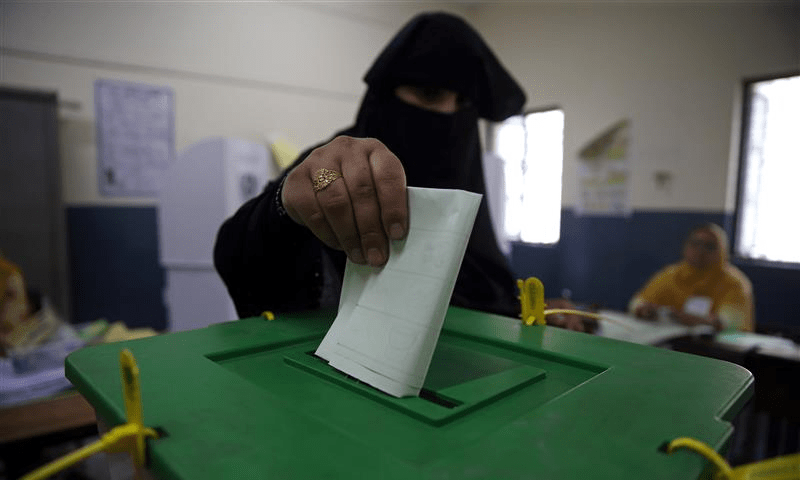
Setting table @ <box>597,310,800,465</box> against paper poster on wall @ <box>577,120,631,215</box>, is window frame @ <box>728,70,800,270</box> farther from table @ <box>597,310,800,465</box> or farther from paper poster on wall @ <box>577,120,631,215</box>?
table @ <box>597,310,800,465</box>

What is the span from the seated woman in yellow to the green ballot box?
2479 millimetres

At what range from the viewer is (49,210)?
2.92m

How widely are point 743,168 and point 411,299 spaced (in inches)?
157

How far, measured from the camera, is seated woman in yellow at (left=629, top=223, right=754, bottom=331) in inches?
113

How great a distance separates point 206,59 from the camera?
11.9ft

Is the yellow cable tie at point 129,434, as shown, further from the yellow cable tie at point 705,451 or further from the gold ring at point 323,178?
the yellow cable tie at point 705,451

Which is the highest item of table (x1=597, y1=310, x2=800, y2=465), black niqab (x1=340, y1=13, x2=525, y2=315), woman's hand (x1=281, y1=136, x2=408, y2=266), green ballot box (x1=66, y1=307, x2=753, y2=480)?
black niqab (x1=340, y1=13, x2=525, y2=315)

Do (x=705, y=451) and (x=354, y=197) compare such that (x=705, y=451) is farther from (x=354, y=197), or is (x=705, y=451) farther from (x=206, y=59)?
(x=206, y=59)

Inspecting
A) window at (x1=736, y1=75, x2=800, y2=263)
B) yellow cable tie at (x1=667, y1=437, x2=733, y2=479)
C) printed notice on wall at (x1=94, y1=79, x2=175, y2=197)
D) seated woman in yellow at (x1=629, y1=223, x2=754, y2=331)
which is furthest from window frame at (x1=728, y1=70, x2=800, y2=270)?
printed notice on wall at (x1=94, y1=79, x2=175, y2=197)

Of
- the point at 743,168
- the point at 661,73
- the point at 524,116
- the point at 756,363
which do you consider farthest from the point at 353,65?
the point at 756,363

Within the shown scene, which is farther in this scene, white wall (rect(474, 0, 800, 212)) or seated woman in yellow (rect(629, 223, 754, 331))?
white wall (rect(474, 0, 800, 212))

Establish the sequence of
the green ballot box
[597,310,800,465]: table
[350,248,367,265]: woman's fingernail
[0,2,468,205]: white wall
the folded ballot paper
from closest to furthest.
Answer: the green ballot box → the folded ballot paper → [350,248,367,265]: woman's fingernail → [597,310,800,465]: table → [0,2,468,205]: white wall

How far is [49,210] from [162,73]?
1234 mm

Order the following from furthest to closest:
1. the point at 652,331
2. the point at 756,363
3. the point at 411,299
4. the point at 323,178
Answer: the point at 652,331, the point at 756,363, the point at 323,178, the point at 411,299
